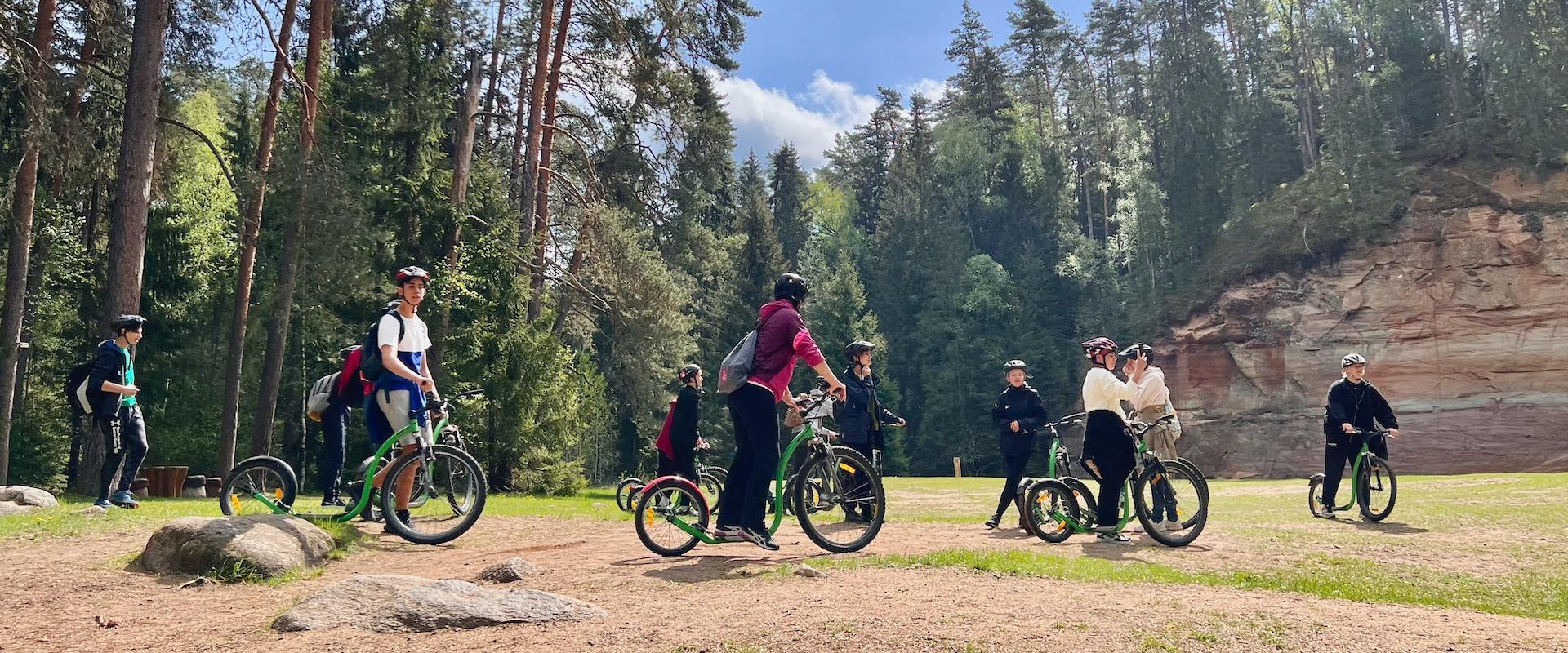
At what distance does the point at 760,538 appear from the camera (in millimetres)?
6887

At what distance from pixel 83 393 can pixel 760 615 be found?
771 centimetres

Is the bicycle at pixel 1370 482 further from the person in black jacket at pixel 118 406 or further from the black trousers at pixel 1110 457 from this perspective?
the person in black jacket at pixel 118 406

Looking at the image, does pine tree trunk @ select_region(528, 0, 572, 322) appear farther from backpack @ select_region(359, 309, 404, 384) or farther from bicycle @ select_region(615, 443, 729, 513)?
backpack @ select_region(359, 309, 404, 384)

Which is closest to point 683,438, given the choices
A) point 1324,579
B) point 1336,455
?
point 1324,579

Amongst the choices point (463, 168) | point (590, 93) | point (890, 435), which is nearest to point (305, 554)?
point (463, 168)

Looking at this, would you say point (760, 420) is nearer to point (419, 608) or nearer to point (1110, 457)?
point (419, 608)

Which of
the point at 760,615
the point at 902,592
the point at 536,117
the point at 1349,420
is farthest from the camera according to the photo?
the point at 536,117

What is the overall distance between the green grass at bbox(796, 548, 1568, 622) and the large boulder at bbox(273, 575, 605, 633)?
1926 mm

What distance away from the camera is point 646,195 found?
29.4 meters

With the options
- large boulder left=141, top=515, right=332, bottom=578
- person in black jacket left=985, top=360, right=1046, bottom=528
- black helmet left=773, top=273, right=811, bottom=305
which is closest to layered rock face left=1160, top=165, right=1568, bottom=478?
person in black jacket left=985, top=360, right=1046, bottom=528

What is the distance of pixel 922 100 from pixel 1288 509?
63.4 metres

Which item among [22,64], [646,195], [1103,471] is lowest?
[1103,471]

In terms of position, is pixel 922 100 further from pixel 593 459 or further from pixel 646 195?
pixel 646 195

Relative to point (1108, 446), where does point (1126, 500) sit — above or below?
below
